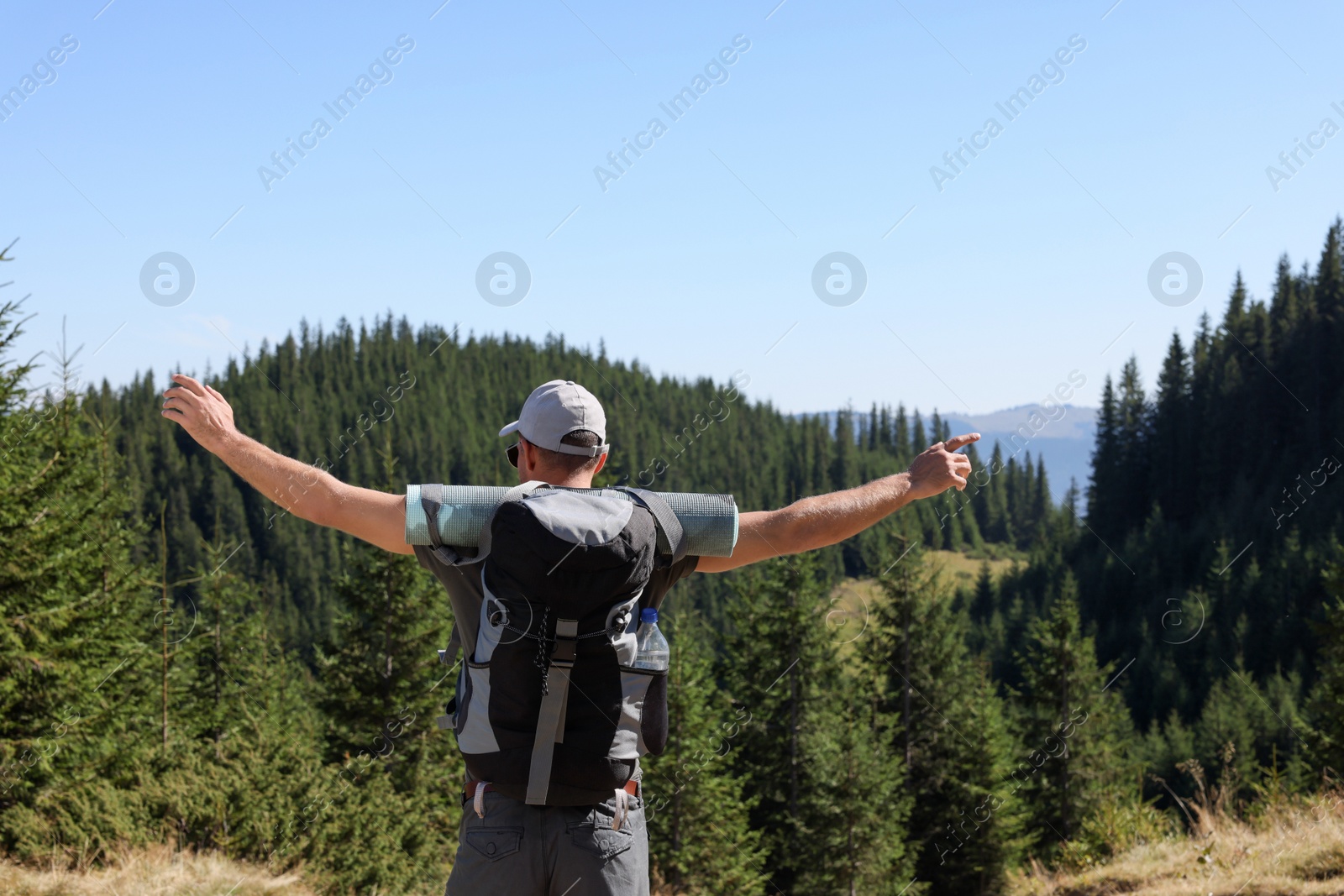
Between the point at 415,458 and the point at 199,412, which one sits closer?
the point at 199,412

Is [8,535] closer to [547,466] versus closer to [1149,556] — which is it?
[547,466]

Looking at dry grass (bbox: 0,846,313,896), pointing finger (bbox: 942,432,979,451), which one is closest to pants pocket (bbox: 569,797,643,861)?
pointing finger (bbox: 942,432,979,451)

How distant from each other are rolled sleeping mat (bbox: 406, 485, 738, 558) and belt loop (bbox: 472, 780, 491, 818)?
2.10ft

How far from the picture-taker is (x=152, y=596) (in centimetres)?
2503

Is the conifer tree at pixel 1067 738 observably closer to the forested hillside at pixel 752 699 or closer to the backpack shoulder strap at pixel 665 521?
the forested hillside at pixel 752 699

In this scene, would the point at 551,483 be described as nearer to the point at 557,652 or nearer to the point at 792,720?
the point at 557,652

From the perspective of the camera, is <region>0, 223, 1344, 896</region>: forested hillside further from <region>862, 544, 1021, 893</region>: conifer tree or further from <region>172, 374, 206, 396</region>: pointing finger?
<region>172, 374, 206, 396</region>: pointing finger

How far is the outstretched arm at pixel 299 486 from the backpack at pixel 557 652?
28cm

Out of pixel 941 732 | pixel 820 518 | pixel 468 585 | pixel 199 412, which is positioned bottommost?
pixel 941 732

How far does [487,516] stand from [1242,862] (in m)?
7.07

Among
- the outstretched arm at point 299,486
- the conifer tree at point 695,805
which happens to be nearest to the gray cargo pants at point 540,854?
the outstretched arm at point 299,486

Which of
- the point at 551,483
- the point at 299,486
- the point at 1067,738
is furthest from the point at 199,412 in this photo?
the point at 1067,738

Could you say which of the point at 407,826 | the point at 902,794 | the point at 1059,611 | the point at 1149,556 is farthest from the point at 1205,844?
the point at 1149,556

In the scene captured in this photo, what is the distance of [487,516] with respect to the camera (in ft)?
8.66
